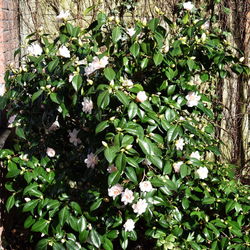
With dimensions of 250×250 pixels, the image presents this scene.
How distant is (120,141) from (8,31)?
84.8 inches

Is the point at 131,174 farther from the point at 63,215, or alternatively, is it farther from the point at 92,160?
the point at 63,215

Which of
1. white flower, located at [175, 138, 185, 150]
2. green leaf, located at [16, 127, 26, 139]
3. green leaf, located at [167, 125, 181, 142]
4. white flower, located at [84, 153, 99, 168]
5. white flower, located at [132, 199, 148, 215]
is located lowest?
white flower, located at [132, 199, 148, 215]

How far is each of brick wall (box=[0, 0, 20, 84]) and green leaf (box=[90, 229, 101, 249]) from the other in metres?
1.60

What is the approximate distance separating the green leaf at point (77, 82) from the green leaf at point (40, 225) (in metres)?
0.80

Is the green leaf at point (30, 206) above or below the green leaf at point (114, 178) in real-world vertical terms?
below

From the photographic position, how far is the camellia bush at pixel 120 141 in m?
1.83

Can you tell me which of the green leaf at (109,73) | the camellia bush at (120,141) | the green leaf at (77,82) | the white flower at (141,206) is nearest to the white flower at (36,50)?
the camellia bush at (120,141)

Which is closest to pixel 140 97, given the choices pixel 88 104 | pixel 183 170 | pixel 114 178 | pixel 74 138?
pixel 88 104

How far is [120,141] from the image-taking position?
168 cm

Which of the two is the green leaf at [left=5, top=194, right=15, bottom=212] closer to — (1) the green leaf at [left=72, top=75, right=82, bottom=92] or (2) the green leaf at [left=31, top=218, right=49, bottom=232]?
(2) the green leaf at [left=31, top=218, right=49, bottom=232]

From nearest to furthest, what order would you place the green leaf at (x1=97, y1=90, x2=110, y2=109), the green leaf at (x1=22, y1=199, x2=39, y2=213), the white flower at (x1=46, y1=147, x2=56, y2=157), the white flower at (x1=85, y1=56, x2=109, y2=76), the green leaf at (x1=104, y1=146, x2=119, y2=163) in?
1. the green leaf at (x1=104, y1=146, x2=119, y2=163)
2. the green leaf at (x1=97, y1=90, x2=110, y2=109)
3. the white flower at (x1=85, y1=56, x2=109, y2=76)
4. the green leaf at (x1=22, y1=199, x2=39, y2=213)
5. the white flower at (x1=46, y1=147, x2=56, y2=157)

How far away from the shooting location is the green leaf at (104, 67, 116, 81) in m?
1.75

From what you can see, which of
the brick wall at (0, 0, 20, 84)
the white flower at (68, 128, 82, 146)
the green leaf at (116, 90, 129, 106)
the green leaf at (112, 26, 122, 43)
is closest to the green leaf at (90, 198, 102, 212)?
the white flower at (68, 128, 82, 146)

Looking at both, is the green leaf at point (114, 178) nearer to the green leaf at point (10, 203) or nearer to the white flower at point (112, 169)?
the white flower at point (112, 169)
